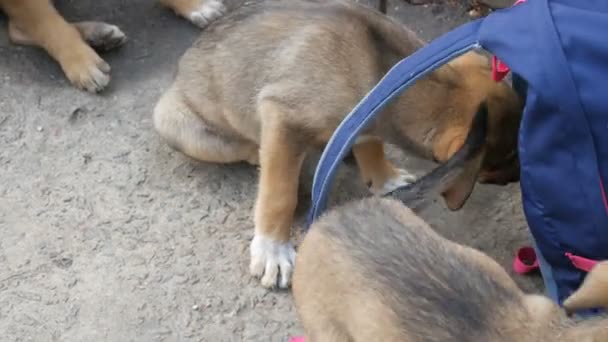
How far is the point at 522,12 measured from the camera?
289 cm

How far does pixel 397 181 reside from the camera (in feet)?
12.9

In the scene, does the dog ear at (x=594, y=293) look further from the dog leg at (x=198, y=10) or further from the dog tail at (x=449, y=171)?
the dog leg at (x=198, y=10)

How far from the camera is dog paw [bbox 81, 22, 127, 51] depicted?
4445mm

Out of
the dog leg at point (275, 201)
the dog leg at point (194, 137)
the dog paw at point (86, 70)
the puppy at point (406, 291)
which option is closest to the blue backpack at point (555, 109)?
the puppy at point (406, 291)

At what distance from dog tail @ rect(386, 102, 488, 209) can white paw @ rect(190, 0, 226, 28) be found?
5.53 feet

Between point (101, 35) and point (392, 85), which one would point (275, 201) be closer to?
point (392, 85)

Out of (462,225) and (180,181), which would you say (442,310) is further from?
(180,181)

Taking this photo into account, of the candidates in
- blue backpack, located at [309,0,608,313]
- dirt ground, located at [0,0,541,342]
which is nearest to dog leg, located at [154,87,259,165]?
dirt ground, located at [0,0,541,342]

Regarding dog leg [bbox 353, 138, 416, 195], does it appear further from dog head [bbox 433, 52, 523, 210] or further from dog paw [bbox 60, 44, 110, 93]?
dog paw [bbox 60, 44, 110, 93]

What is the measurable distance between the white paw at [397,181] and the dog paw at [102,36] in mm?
1291

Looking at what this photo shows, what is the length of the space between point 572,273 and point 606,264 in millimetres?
570

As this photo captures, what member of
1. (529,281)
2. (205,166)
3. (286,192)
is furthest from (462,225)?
(205,166)

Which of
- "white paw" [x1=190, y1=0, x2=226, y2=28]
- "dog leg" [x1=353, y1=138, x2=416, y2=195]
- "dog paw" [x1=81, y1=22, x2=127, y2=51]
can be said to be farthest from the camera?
"white paw" [x1=190, y1=0, x2=226, y2=28]

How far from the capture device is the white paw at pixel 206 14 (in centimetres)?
461
